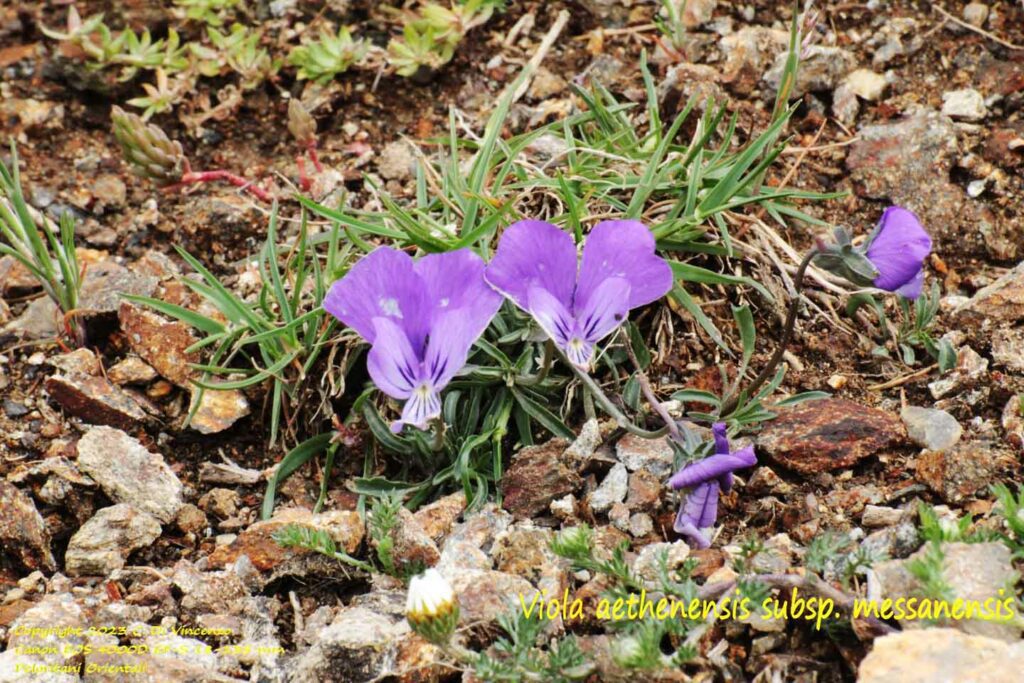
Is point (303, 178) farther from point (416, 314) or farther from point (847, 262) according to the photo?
point (847, 262)

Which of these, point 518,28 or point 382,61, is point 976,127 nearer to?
point 518,28

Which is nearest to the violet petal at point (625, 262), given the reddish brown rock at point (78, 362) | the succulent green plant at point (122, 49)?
the reddish brown rock at point (78, 362)

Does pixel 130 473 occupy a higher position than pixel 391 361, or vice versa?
pixel 391 361

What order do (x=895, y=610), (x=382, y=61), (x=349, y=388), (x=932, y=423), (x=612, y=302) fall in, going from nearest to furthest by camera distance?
1. (x=895, y=610)
2. (x=612, y=302)
3. (x=932, y=423)
4. (x=349, y=388)
5. (x=382, y=61)

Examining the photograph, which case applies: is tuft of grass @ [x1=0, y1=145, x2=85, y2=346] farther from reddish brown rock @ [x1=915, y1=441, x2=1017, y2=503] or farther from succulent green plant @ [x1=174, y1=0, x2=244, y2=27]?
reddish brown rock @ [x1=915, y1=441, x2=1017, y2=503]

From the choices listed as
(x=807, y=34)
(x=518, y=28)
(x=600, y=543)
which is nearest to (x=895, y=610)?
(x=600, y=543)

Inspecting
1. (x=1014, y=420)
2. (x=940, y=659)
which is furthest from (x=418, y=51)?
(x=940, y=659)

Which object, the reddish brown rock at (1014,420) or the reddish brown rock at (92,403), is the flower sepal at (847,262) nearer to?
the reddish brown rock at (1014,420)
